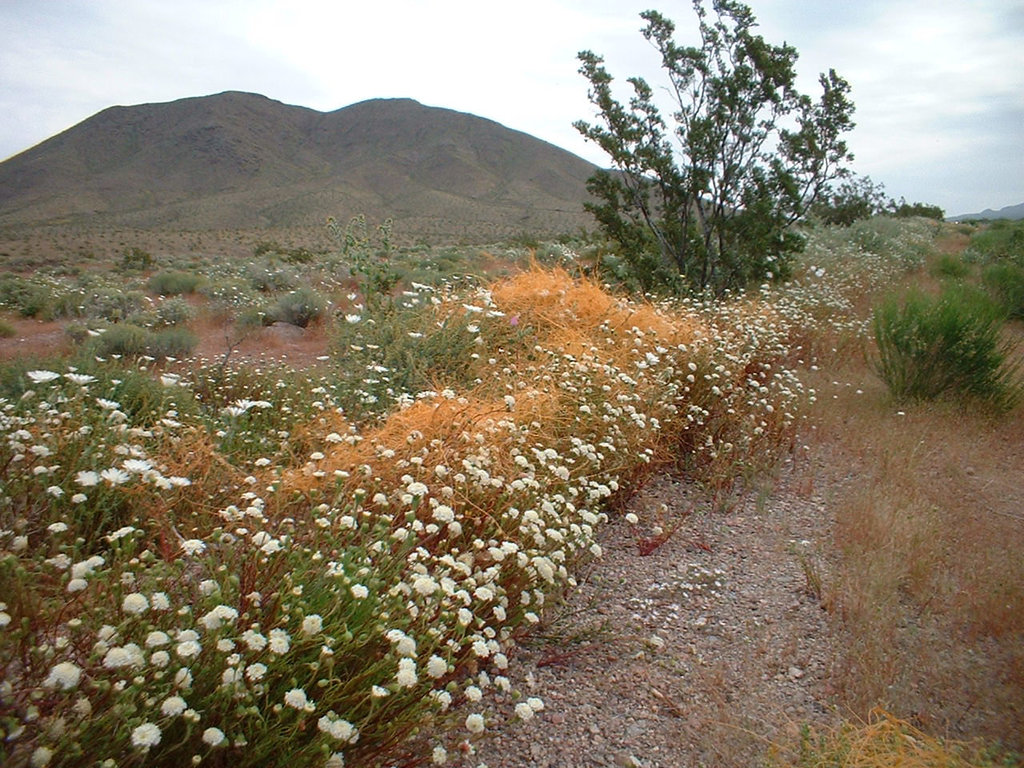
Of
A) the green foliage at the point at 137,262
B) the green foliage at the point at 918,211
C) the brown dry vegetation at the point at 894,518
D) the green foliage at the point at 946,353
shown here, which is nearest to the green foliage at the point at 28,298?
the green foliage at the point at 137,262

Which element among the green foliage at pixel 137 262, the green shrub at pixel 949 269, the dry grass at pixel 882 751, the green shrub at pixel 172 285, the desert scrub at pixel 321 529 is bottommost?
the green foliage at pixel 137 262

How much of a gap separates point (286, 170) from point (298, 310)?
7836 cm

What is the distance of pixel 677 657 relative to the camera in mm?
2775

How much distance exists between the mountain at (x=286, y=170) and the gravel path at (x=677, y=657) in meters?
46.1

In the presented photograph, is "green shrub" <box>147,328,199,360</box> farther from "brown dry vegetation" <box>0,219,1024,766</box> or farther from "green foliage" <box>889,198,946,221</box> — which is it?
"green foliage" <box>889,198,946,221</box>

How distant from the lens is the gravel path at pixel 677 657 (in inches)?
90.7

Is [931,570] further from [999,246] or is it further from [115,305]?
[999,246]

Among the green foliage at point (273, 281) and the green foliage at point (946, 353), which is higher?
the green foliage at point (946, 353)

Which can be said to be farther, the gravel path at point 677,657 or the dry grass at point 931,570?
the dry grass at point 931,570

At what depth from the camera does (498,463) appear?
3248 millimetres

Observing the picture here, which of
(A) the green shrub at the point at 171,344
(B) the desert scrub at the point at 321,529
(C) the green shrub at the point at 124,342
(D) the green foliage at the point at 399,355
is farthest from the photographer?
(A) the green shrub at the point at 171,344

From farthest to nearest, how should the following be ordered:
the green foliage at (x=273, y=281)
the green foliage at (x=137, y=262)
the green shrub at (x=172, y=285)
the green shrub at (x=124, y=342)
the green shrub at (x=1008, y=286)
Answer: the green foliage at (x=137, y=262), the green shrub at (x=172, y=285), the green foliage at (x=273, y=281), the green shrub at (x=1008, y=286), the green shrub at (x=124, y=342)

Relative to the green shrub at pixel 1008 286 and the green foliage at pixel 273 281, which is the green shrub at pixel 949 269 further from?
the green foliage at pixel 273 281

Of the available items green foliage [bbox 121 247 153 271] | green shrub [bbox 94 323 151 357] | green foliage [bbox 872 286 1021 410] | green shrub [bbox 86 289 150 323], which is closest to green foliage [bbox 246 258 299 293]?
green shrub [bbox 86 289 150 323]
